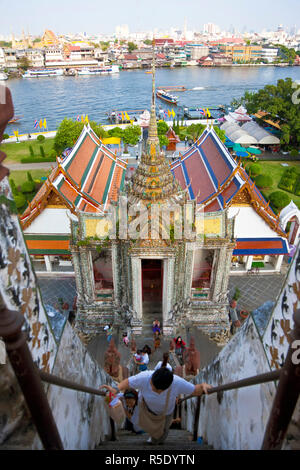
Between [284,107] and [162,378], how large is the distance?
39895 millimetres

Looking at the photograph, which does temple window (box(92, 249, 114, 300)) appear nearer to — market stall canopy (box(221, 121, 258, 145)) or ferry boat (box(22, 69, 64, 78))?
market stall canopy (box(221, 121, 258, 145))

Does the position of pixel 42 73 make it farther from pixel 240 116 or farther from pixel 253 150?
pixel 253 150

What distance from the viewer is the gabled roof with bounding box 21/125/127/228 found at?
17.4 meters

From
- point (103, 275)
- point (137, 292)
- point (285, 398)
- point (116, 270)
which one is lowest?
point (103, 275)

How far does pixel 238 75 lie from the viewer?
376 feet

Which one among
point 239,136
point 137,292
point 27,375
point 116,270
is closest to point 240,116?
point 239,136

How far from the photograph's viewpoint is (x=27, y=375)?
250cm

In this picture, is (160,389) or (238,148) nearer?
(160,389)

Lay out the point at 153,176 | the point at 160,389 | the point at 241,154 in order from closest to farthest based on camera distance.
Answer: the point at 160,389 < the point at 153,176 < the point at 241,154

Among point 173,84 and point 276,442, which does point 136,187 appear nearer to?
point 276,442

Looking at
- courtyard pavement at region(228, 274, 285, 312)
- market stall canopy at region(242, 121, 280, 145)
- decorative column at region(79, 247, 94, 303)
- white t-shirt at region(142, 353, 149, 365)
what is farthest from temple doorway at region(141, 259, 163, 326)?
market stall canopy at region(242, 121, 280, 145)

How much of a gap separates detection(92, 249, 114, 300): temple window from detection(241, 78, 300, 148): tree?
2982 cm

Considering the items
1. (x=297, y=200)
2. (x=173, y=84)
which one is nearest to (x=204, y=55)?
(x=173, y=84)
